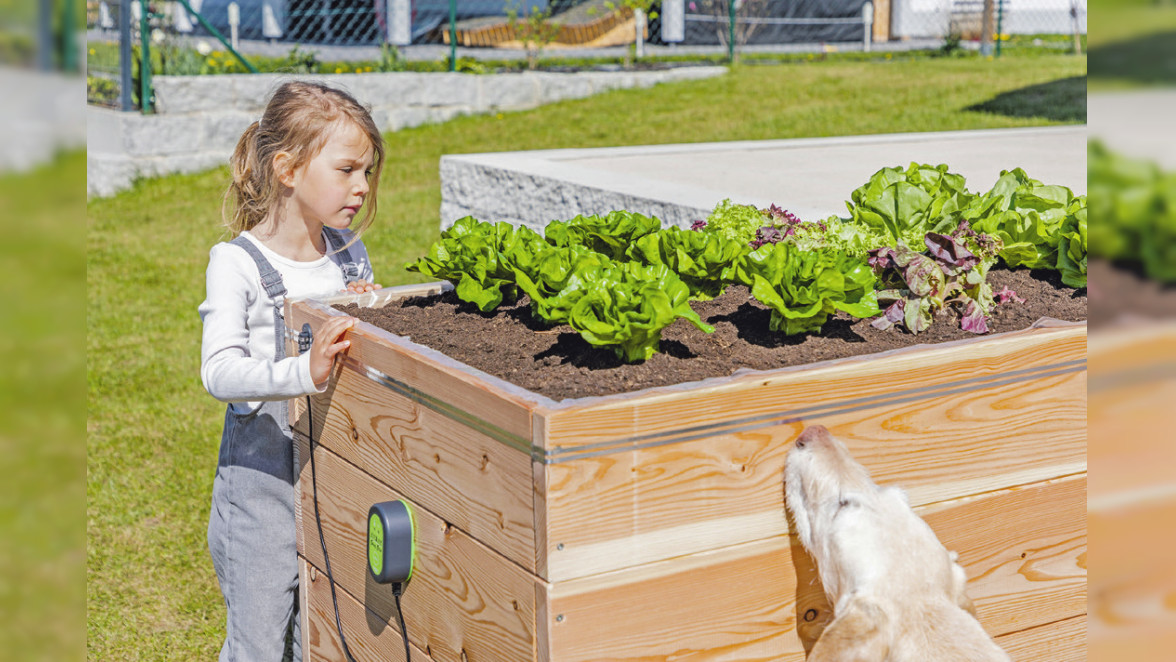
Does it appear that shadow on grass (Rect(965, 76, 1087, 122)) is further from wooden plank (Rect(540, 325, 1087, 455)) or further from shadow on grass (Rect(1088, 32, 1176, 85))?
shadow on grass (Rect(1088, 32, 1176, 85))

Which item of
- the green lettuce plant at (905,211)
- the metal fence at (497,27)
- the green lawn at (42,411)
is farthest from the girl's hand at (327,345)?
the metal fence at (497,27)

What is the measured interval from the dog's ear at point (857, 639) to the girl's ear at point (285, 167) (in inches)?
82.4

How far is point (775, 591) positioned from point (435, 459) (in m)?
0.78

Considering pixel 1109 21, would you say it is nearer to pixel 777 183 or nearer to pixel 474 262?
pixel 474 262

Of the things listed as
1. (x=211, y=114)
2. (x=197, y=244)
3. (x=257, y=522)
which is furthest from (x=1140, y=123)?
(x=211, y=114)

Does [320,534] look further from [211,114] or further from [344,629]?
[211,114]

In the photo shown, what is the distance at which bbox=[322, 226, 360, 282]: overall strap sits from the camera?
333 cm

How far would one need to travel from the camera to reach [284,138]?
10.3ft

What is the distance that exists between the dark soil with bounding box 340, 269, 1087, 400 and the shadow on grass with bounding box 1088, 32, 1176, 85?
1.56 meters

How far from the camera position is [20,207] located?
35 centimetres

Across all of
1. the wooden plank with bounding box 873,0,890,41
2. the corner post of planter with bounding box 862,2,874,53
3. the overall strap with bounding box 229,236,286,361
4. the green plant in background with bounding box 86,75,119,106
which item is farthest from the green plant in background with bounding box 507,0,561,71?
the overall strap with bounding box 229,236,286,361

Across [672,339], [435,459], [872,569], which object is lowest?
[872,569]

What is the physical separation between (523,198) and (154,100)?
6673 mm

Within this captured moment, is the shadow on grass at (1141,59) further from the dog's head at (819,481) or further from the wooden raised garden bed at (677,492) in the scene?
the dog's head at (819,481)
